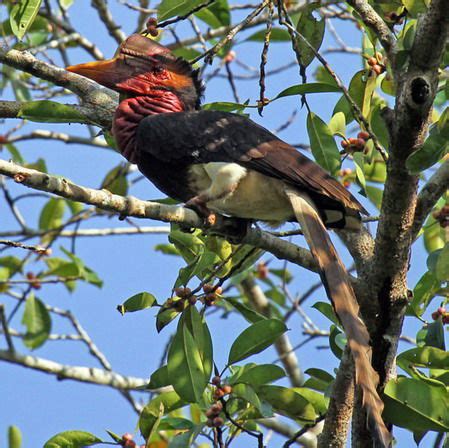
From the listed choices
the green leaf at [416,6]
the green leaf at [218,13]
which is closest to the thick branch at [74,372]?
the green leaf at [218,13]

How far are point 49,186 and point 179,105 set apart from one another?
4.54 feet

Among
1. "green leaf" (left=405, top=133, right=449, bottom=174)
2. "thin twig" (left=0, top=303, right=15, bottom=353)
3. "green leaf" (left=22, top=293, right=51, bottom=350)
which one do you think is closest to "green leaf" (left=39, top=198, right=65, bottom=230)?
"green leaf" (left=22, top=293, right=51, bottom=350)

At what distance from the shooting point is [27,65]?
335 centimetres

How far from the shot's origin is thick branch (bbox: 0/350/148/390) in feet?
16.1

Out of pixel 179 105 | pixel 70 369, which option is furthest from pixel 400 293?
pixel 70 369

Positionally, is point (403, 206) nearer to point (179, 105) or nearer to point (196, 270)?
point (196, 270)

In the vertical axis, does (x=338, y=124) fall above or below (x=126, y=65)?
below

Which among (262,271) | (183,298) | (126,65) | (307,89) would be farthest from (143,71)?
(262,271)

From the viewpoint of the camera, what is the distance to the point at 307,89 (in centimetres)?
318

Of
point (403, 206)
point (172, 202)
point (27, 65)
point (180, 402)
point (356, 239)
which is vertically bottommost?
point (180, 402)

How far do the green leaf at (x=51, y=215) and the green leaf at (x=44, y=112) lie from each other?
8.07 feet

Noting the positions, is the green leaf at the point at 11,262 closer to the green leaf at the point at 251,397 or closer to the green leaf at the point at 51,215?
the green leaf at the point at 51,215

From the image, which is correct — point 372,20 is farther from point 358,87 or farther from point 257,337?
point 257,337

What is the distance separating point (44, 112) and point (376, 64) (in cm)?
125
